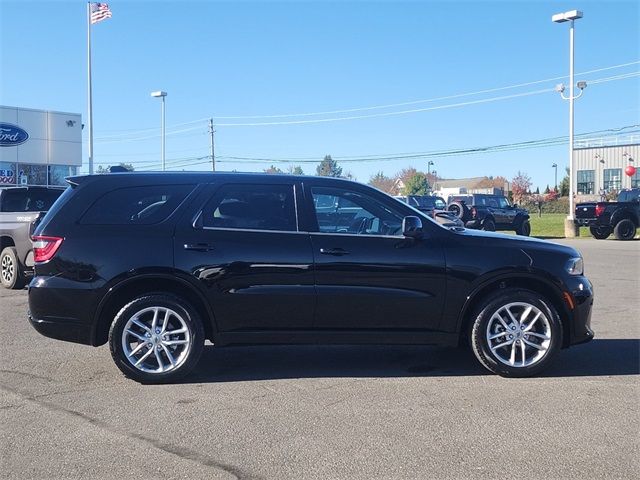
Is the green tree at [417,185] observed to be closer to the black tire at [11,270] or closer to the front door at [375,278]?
the black tire at [11,270]

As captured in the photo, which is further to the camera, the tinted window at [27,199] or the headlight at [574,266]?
the tinted window at [27,199]

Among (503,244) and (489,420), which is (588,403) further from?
(503,244)

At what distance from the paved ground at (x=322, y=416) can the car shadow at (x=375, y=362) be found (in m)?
0.02

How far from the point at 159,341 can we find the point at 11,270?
6.89m

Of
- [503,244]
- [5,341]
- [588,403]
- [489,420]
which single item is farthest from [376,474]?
[5,341]

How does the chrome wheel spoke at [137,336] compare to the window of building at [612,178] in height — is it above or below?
below

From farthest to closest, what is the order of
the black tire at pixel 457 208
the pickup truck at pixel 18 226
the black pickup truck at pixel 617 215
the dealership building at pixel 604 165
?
the dealership building at pixel 604 165
the black tire at pixel 457 208
the black pickup truck at pixel 617 215
the pickup truck at pixel 18 226

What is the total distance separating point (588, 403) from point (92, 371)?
14.1 feet

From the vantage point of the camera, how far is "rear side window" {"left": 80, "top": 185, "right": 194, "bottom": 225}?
591cm

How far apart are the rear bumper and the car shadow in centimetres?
101

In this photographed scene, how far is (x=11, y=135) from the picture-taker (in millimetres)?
32312

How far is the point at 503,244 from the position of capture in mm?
6043

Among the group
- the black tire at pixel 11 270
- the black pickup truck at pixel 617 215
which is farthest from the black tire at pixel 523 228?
the black tire at pixel 11 270

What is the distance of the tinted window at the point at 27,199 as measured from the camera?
38.0ft
